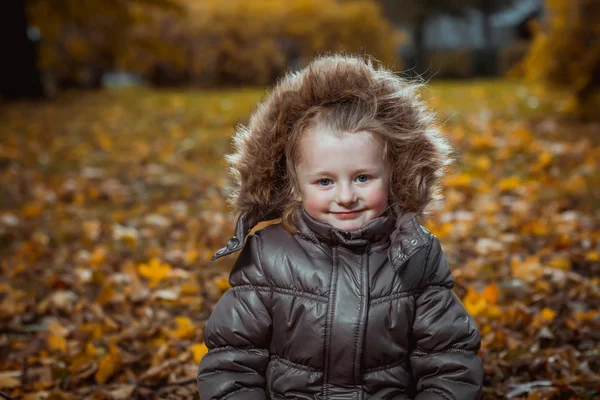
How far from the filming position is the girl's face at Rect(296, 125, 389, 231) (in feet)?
6.06

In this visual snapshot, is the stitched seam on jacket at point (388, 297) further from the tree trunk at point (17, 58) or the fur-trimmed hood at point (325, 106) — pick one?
the tree trunk at point (17, 58)

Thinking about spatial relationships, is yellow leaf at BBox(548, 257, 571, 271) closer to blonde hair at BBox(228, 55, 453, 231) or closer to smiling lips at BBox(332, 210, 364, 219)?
blonde hair at BBox(228, 55, 453, 231)

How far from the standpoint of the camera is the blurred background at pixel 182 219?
2.70 m

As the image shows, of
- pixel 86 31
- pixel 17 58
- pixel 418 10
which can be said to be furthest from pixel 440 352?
pixel 418 10

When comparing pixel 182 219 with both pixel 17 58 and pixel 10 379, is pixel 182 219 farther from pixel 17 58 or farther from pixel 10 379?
pixel 17 58

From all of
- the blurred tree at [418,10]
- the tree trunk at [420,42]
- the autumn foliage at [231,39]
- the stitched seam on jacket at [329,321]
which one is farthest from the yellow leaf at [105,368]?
the blurred tree at [418,10]

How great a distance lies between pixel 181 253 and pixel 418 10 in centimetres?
2528

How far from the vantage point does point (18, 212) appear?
16.0 ft

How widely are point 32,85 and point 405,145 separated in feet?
33.9

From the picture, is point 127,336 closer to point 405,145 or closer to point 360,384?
point 360,384

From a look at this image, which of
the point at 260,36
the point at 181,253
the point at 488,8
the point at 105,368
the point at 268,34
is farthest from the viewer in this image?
the point at 488,8

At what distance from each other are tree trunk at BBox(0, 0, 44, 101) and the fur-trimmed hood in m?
9.80

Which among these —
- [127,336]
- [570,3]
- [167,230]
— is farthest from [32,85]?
[127,336]

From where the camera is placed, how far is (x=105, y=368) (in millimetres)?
2639
